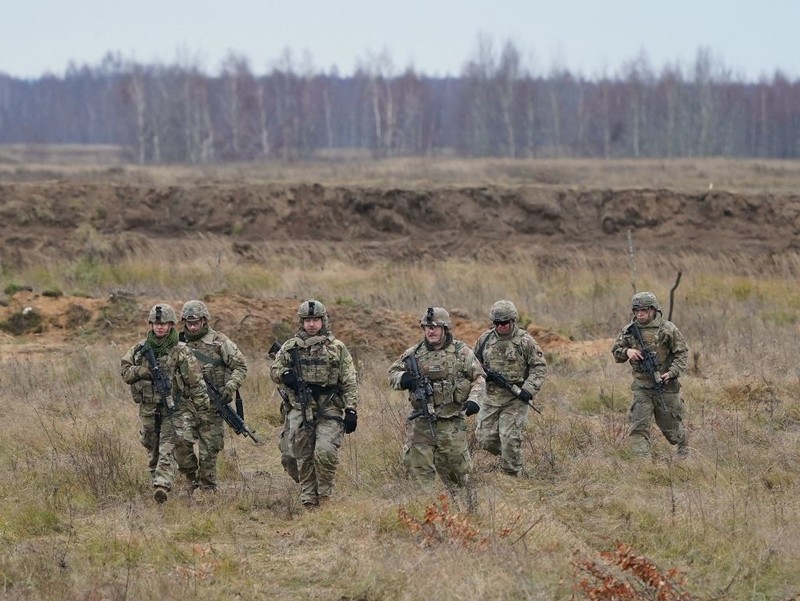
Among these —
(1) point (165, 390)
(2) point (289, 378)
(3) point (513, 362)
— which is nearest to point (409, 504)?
(2) point (289, 378)

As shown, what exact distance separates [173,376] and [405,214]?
22388 millimetres

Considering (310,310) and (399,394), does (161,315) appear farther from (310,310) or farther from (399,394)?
(399,394)

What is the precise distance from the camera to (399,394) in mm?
13102

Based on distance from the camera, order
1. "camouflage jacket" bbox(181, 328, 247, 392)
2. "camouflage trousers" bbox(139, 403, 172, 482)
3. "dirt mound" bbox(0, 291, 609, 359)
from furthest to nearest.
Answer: "dirt mound" bbox(0, 291, 609, 359) → "camouflage jacket" bbox(181, 328, 247, 392) → "camouflage trousers" bbox(139, 403, 172, 482)

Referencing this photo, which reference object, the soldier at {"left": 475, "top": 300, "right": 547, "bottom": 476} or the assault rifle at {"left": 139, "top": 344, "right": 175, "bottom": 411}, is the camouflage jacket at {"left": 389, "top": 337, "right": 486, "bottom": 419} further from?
the assault rifle at {"left": 139, "top": 344, "right": 175, "bottom": 411}

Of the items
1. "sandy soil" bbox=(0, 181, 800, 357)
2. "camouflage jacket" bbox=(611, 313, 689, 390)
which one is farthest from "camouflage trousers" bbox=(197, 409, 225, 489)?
"sandy soil" bbox=(0, 181, 800, 357)

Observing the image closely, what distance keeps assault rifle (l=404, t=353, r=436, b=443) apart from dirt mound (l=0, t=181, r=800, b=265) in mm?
19448

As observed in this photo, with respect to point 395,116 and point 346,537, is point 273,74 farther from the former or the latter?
point 346,537

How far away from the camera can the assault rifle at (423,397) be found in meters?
8.79

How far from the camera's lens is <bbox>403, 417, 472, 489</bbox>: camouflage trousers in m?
8.89

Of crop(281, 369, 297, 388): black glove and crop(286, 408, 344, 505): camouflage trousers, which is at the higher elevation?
crop(281, 369, 297, 388): black glove

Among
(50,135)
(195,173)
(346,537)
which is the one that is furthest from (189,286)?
(50,135)

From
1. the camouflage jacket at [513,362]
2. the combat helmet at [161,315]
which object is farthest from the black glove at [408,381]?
the combat helmet at [161,315]

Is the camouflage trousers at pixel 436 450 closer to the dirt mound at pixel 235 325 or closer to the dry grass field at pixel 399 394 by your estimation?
the dry grass field at pixel 399 394
